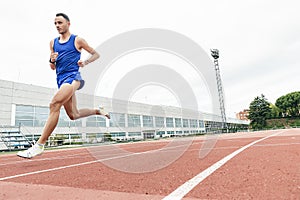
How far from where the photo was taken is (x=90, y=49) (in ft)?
11.4

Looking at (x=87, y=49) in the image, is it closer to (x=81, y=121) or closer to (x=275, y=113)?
(x=81, y=121)

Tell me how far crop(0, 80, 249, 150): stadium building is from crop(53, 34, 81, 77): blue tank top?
31.6ft

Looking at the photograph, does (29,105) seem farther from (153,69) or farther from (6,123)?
(153,69)

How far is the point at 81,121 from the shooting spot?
1510 inches

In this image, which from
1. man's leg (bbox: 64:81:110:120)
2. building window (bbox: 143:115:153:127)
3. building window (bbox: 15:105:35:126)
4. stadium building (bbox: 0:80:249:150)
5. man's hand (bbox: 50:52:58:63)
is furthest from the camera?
building window (bbox: 143:115:153:127)

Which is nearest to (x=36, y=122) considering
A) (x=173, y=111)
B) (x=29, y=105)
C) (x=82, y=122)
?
(x=29, y=105)

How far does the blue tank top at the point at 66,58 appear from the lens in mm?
3309

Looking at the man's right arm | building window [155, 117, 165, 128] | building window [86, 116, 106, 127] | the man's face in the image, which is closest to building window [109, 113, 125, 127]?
building window [86, 116, 106, 127]

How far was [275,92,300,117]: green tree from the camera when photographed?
8269 cm

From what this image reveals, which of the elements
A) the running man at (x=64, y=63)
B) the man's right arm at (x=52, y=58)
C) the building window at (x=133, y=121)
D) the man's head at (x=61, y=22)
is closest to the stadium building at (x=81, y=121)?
the building window at (x=133, y=121)

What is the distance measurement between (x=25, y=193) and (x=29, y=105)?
101 feet

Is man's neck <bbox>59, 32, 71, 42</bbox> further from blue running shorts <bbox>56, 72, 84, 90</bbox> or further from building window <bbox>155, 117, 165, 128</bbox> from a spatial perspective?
building window <bbox>155, 117, 165, 128</bbox>

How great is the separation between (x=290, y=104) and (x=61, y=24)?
97.4 m

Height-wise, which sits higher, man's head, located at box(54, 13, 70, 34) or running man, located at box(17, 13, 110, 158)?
man's head, located at box(54, 13, 70, 34)
